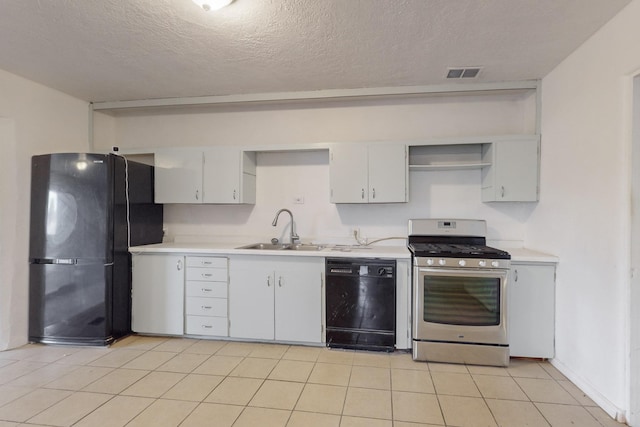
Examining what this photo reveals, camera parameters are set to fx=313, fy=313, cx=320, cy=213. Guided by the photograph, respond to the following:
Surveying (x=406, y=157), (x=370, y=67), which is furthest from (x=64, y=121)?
(x=406, y=157)

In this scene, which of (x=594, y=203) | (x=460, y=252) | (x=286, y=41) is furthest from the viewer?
(x=460, y=252)

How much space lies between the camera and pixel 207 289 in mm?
3018

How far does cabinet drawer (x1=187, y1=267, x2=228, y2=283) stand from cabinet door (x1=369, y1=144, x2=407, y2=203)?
1605mm

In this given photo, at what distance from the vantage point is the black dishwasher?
2.75 meters

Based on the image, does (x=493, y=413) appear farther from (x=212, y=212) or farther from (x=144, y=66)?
(x=144, y=66)

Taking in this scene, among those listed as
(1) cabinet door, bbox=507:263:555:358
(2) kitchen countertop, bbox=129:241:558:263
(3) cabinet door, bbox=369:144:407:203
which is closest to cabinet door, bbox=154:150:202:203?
(2) kitchen countertop, bbox=129:241:558:263

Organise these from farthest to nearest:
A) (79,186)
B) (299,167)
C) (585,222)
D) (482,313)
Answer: (299,167)
(79,186)
(482,313)
(585,222)

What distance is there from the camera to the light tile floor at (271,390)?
6.26 ft

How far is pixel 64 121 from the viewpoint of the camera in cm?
329

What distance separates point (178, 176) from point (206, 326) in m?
1.58

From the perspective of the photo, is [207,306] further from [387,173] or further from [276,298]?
[387,173]

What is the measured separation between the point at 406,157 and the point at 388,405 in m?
2.09

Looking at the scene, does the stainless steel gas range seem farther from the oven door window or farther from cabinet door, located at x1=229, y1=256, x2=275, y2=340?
cabinet door, located at x1=229, y1=256, x2=275, y2=340

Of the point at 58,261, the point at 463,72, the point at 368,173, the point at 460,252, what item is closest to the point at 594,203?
the point at 460,252
